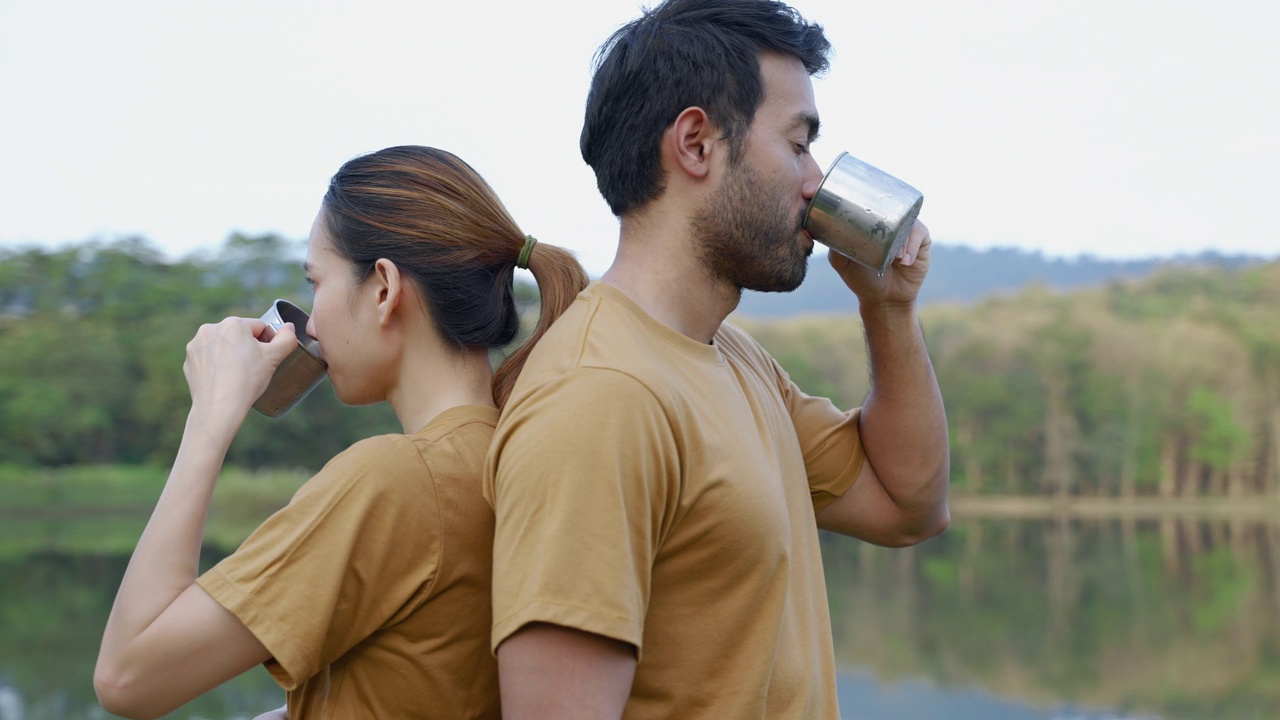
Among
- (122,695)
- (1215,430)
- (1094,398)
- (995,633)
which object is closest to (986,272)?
(1215,430)

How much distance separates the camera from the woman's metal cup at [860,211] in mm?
1657

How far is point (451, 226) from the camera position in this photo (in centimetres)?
171

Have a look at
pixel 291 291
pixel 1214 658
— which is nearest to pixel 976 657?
pixel 1214 658

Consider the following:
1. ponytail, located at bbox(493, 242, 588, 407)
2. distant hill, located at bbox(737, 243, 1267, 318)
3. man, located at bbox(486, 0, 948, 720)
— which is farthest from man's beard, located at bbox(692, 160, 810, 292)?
distant hill, located at bbox(737, 243, 1267, 318)

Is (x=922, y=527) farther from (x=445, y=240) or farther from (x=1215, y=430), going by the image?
(x=1215, y=430)

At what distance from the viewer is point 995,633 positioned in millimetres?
20438

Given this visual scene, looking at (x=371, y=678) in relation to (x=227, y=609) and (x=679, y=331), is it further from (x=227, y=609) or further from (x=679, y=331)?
(x=679, y=331)

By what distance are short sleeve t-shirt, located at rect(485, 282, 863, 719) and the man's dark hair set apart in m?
0.19

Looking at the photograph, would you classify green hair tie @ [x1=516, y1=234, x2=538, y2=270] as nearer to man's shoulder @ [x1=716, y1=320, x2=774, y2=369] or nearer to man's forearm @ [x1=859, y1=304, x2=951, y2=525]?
man's shoulder @ [x1=716, y1=320, x2=774, y2=369]

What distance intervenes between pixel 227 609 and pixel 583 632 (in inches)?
17.7

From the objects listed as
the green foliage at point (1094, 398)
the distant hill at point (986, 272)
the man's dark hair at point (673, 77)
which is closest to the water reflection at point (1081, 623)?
the green foliage at point (1094, 398)

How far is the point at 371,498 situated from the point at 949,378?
147ft

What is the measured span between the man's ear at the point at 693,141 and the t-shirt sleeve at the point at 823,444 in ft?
1.64

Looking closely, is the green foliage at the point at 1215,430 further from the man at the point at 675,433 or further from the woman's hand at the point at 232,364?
the woman's hand at the point at 232,364
